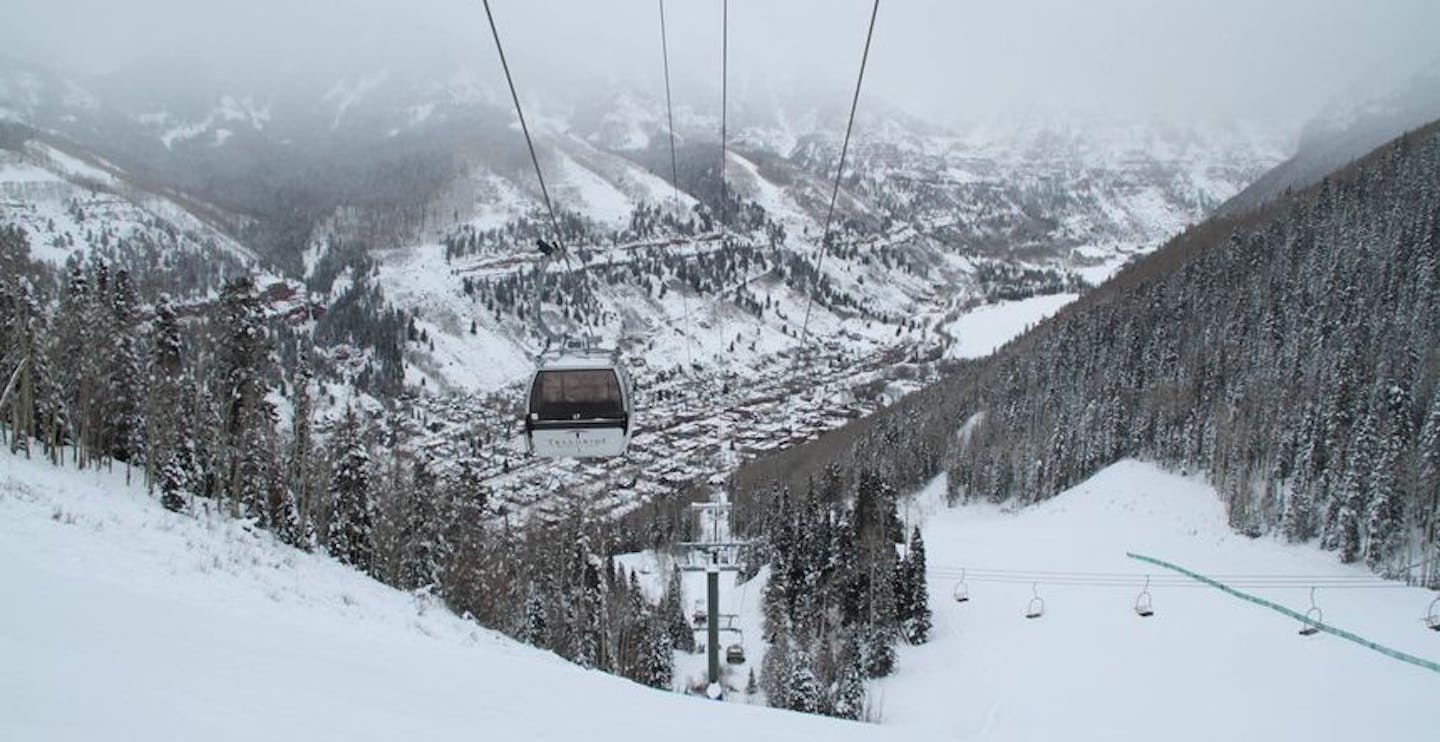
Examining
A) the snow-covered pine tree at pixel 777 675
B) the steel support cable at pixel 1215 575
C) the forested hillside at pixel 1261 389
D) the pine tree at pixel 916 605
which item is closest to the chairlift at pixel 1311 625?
the steel support cable at pixel 1215 575

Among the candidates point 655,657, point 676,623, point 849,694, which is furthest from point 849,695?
point 676,623

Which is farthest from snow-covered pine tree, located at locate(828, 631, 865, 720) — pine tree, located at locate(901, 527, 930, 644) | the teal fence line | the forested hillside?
the forested hillside

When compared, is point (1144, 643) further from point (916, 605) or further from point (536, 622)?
point (536, 622)

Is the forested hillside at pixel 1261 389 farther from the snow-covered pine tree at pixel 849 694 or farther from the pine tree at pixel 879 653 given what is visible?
the snow-covered pine tree at pixel 849 694

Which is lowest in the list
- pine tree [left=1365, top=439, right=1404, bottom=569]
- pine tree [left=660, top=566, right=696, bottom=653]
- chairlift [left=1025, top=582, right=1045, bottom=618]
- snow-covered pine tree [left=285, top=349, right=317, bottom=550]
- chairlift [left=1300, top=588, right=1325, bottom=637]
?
pine tree [left=660, top=566, right=696, bottom=653]

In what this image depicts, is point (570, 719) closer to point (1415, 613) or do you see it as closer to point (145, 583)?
point (145, 583)

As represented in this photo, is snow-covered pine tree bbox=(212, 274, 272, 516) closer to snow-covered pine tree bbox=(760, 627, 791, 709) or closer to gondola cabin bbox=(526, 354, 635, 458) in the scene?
gondola cabin bbox=(526, 354, 635, 458)

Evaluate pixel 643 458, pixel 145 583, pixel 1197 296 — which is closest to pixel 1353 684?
pixel 145 583
